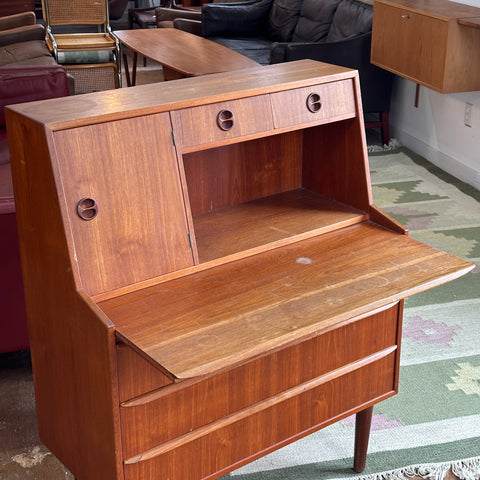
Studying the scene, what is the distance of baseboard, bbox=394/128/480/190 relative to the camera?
426 cm

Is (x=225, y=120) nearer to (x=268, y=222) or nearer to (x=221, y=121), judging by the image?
(x=221, y=121)

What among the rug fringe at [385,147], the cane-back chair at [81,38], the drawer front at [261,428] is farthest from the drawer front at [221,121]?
the cane-back chair at [81,38]

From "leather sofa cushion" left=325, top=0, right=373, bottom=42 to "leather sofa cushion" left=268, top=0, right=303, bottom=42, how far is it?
0.66m

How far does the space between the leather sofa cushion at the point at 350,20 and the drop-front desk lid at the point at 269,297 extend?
10.8 ft

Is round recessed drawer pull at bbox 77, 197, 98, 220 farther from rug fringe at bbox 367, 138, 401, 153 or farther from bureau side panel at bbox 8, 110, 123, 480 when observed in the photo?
rug fringe at bbox 367, 138, 401, 153

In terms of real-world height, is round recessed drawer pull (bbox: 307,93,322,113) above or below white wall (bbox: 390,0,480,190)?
above

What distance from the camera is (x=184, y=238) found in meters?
1.62

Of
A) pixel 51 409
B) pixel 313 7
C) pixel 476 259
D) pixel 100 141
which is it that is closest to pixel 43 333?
pixel 51 409

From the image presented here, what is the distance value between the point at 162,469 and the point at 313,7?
184 inches

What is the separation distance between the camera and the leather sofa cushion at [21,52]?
565 cm

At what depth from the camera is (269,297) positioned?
5.09 ft

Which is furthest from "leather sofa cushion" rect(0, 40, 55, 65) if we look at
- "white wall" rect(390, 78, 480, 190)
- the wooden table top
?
"white wall" rect(390, 78, 480, 190)

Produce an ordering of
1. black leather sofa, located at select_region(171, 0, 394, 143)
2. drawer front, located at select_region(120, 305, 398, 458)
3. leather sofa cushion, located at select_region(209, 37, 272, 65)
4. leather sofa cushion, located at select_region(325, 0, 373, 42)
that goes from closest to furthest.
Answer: drawer front, located at select_region(120, 305, 398, 458) < black leather sofa, located at select_region(171, 0, 394, 143) < leather sofa cushion, located at select_region(325, 0, 373, 42) < leather sofa cushion, located at select_region(209, 37, 272, 65)

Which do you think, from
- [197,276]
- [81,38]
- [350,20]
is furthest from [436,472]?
[81,38]
